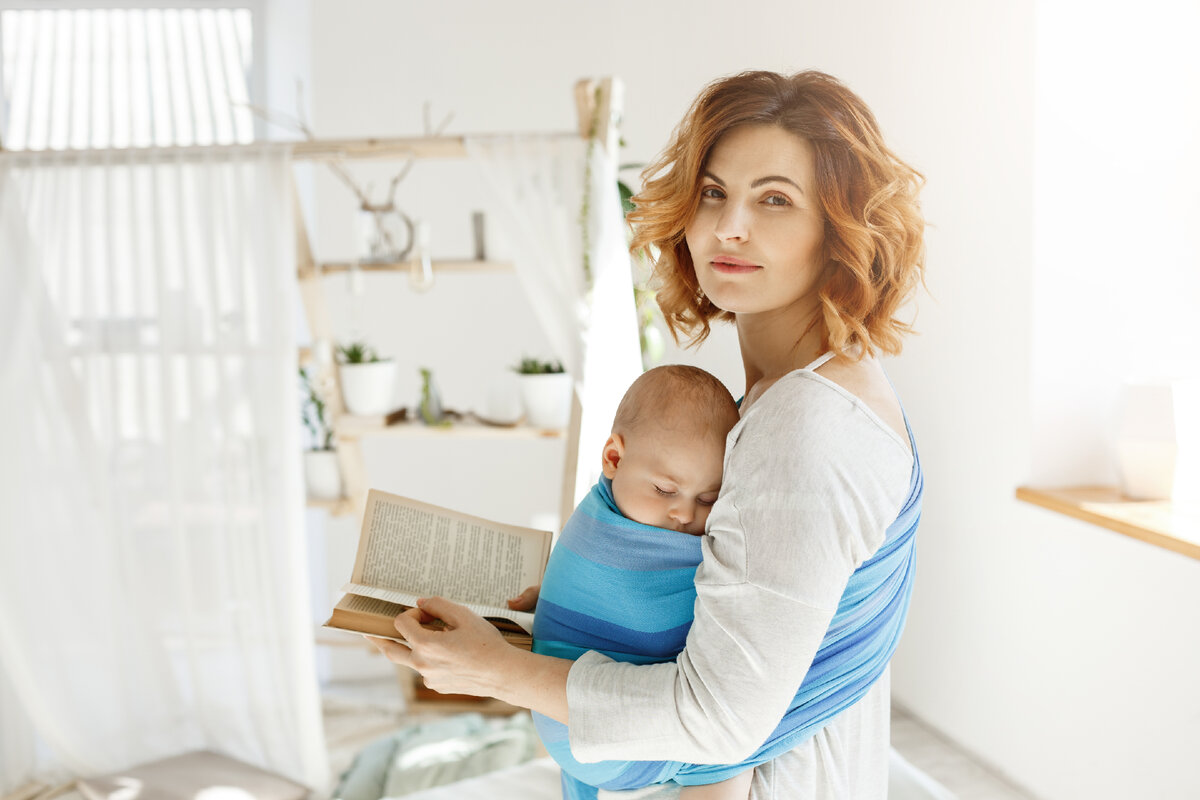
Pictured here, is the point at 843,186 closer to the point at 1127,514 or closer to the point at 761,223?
the point at 761,223

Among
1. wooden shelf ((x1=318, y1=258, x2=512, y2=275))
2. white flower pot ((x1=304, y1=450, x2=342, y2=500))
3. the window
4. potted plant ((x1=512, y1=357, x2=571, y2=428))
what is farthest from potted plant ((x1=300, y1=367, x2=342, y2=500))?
the window

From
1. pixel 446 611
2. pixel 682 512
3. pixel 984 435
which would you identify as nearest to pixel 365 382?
pixel 984 435

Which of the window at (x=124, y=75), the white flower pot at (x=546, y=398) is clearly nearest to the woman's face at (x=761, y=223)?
the white flower pot at (x=546, y=398)

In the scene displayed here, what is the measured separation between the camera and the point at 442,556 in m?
1.07

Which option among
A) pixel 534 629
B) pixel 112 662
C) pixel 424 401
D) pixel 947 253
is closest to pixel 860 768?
pixel 534 629

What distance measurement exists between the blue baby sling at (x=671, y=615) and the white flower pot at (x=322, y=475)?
231 cm

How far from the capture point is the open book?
3.35 ft

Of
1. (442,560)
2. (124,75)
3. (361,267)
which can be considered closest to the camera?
(442,560)

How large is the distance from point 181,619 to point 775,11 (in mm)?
2316

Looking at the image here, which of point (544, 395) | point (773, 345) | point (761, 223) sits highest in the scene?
point (761, 223)

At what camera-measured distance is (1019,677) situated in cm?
252

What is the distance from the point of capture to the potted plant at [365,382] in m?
2.90

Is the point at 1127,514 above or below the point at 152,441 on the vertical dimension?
below

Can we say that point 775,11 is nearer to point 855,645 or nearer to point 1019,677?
point 855,645
